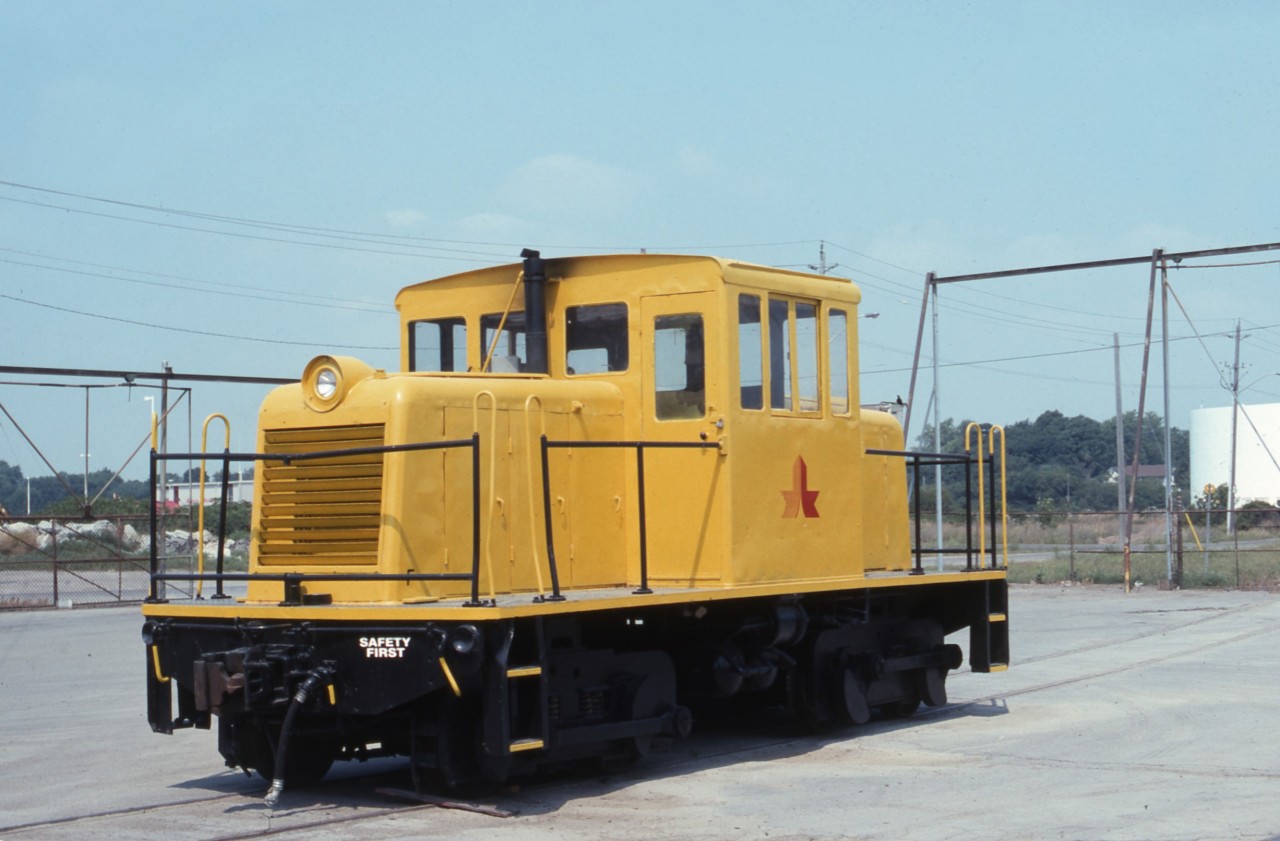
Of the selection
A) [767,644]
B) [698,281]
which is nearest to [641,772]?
[767,644]

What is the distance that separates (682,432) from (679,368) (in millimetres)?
416

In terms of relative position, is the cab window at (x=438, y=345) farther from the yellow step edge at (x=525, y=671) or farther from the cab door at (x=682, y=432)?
the yellow step edge at (x=525, y=671)

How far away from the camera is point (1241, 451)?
7525cm

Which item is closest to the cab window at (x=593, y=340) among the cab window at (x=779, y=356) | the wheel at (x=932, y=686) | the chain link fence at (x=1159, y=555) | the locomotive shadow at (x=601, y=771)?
the cab window at (x=779, y=356)

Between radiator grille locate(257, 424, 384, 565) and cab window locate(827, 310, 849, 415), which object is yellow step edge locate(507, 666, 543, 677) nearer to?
radiator grille locate(257, 424, 384, 565)

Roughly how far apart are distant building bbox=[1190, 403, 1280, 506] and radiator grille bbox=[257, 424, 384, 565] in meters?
68.8

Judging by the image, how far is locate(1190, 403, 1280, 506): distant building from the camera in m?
73.6

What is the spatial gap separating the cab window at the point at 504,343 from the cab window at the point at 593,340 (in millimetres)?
305

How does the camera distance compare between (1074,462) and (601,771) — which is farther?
(1074,462)

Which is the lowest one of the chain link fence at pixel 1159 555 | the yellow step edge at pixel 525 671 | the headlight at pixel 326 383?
the chain link fence at pixel 1159 555

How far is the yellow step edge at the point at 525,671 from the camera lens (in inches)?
298

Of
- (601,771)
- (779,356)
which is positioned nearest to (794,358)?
(779,356)

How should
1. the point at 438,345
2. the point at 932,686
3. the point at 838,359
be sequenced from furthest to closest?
the point at 932,686 < the point at 838,359 < the point at 438,345

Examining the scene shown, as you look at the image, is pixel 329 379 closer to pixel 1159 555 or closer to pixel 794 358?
pixel 794 358
